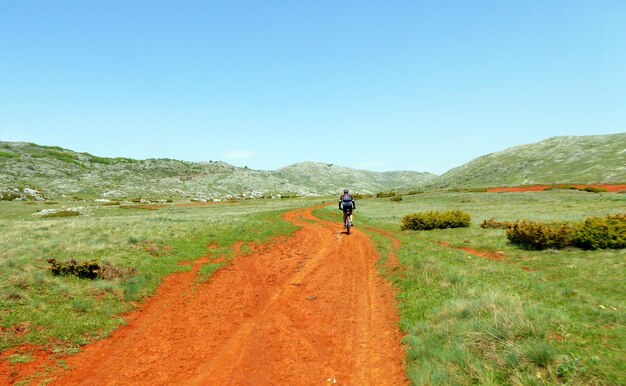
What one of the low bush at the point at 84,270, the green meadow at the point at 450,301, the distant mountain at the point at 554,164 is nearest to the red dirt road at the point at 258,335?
the green meadow at the point at 450,301

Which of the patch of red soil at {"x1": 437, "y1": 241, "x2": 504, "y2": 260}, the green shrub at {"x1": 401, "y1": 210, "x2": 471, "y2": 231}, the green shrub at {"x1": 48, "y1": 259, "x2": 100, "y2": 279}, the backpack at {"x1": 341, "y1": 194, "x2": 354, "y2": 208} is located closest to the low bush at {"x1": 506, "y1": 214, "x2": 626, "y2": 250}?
the patch of red soil at {"x1": 437, "y1": 241, "x2": 504, "y2": 260}

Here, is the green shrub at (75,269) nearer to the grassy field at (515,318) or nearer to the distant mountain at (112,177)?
the grassy field at (515,318)

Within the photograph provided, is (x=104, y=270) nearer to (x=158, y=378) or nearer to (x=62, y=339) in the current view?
(x=62, y=339)

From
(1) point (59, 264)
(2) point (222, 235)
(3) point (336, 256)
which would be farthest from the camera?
(2) point (222, 235)

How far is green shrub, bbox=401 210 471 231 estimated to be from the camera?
30.0 m

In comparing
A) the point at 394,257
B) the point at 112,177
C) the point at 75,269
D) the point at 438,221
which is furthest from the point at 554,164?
the point at 112,177

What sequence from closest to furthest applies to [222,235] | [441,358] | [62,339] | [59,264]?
[441,358]
[62,339]
[59,264]
[222,235]

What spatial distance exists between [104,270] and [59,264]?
1572 mm

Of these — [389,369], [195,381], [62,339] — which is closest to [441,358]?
[389,369]

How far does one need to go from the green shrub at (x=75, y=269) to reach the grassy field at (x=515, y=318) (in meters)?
11.6

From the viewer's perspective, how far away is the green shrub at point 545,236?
19078 mm

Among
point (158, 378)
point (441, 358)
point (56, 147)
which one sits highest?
point (56, 147)

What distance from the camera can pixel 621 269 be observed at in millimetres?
14039

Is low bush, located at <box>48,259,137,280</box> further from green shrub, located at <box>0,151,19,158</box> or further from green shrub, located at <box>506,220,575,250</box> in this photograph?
green shrub, located at <box>0,151,19,158</box>
